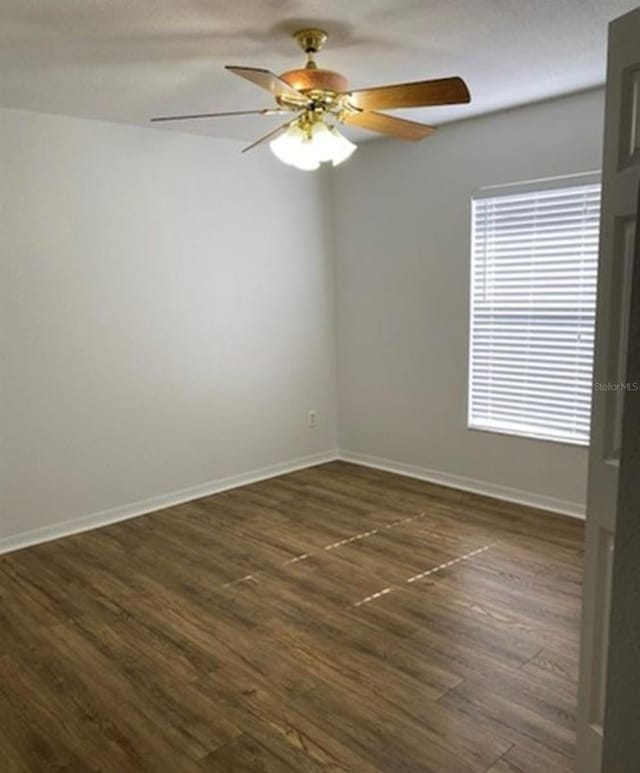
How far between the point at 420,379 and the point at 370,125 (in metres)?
2.18

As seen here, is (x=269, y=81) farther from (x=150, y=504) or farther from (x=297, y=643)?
(x=150, y=504)

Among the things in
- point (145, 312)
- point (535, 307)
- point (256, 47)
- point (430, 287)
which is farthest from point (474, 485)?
point (256, 47)

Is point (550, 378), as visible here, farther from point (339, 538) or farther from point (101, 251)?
point (101, 251)

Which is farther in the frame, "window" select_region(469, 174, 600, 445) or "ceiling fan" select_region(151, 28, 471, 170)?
"window" select_region(469, 174, 600, 445)

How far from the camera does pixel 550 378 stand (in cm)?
389

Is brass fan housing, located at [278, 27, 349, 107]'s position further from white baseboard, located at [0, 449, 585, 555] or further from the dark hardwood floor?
white baseboard, located at [0, 449, 585, 555]

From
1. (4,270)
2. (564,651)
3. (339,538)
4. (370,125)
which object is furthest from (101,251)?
(564,651)

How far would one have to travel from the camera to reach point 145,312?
3.99m

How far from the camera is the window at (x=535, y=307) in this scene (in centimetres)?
366

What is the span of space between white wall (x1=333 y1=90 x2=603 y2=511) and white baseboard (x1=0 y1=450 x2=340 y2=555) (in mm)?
524

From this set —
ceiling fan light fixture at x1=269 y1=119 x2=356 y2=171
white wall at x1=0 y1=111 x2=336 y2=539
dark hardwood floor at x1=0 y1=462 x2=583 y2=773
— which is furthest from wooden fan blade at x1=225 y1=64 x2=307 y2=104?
dark hardwood floor at x1=0 y1=462 x2=583 y2=773

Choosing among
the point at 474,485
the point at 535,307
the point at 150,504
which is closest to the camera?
the point at 535,307

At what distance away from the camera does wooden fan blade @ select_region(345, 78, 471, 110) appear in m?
2.21

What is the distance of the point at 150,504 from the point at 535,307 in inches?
111
